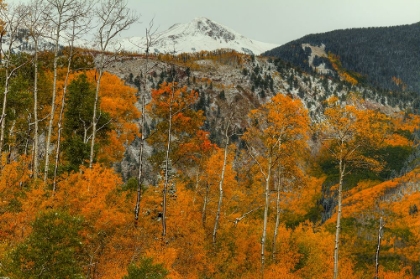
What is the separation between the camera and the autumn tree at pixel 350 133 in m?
19.3

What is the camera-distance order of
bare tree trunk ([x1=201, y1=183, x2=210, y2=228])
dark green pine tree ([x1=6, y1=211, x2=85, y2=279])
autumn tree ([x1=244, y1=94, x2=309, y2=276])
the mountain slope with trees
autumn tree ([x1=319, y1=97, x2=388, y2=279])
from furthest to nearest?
bare tree trunk ([x1=201, y1=183, x2=210, y2=228]) → autumn tree ([x1=244, y1=94, x2=309, y2=276]) → autumn tree ([x1=319, y1=97, x2=388, y2=279]) → the mountain slope with trees → dark green pine tree ([x1=6, y1=211, x2=85, y2=279])

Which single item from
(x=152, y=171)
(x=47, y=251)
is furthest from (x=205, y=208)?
(x=47, y=251)

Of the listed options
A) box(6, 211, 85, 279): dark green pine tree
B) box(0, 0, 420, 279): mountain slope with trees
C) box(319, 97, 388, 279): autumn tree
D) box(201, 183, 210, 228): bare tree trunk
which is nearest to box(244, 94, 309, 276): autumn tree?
box(0, 0, 420, 279): mountain slope with trees

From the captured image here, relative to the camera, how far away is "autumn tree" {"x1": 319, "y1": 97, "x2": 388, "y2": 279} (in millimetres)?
19252

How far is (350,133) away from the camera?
66.0 feet

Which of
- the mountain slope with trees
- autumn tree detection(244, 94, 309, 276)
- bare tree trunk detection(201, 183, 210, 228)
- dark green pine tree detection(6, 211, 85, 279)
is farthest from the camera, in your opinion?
bare tree trunk detection(201, 183, 210, 228)

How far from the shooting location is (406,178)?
133000 millimetres

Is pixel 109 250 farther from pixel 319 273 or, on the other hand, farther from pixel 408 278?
pixel 408 278

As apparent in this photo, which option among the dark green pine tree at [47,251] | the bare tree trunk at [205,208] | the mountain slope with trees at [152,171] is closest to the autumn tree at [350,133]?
the mountain slope with trees at [152,171]

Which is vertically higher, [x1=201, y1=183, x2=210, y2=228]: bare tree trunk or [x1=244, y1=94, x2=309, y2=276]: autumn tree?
[x1=244, y1=94, x2=309, y2=276]: autumn tree

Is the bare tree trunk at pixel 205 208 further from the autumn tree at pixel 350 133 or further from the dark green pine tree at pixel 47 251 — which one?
the dark green pine tree at pixel 47 251

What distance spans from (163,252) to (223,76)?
578ft

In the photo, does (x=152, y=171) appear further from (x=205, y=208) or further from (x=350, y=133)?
(x=350, y=133)

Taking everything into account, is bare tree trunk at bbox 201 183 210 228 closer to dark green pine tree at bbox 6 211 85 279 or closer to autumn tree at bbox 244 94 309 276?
autumn tree at bbox 244 94 309 276
